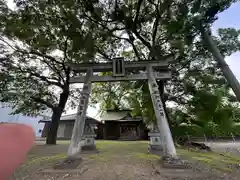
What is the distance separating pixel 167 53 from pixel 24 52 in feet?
23.3

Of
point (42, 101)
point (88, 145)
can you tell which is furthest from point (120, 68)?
point (42, 101)

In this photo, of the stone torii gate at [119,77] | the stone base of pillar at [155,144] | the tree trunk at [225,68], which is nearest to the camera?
the tree trunk at [225,68]

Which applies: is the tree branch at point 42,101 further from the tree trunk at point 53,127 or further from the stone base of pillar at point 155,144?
→ the stone base of pillar at point 155,144

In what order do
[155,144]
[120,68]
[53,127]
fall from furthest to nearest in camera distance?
[53,127], [155,144], [120,68]

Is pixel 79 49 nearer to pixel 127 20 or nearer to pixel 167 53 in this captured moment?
pixel 127 20

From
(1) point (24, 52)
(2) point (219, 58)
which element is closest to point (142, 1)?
(2) point (219, 58)

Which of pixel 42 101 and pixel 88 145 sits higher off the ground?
pixel 42 101

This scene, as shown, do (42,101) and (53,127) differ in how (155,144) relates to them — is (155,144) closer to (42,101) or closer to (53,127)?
(53,127)

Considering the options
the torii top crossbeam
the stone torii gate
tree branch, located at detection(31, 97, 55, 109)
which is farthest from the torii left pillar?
Answer: tree branch, located at detection(31, 97, 55, 109)

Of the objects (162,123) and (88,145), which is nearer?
(162,123)

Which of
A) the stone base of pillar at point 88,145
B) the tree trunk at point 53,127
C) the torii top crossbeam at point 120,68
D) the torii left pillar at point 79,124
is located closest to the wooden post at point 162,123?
the torii top crossbeam at point 120,68

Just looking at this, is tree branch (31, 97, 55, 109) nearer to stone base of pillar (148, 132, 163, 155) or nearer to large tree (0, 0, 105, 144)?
large tree (0, 0, 105, 144)

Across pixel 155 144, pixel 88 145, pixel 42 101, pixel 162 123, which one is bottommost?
pixel 155 144

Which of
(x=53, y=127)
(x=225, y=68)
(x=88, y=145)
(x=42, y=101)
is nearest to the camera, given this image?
(x=225, y=68)
